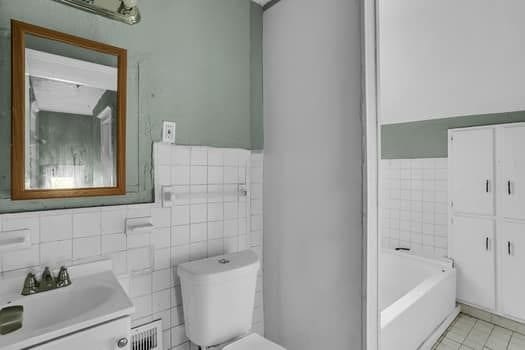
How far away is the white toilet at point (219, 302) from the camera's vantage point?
51.9 inches

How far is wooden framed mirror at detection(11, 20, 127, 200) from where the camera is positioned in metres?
1.07

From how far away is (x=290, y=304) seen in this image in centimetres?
170

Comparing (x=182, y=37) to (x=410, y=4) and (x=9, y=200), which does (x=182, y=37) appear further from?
(x=410, y=4)

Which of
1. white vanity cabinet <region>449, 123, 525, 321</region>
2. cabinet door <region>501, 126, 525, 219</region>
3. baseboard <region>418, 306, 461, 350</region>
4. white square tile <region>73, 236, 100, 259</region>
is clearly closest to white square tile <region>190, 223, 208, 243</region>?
white square tile <region>73, 236, 100, 259</region>

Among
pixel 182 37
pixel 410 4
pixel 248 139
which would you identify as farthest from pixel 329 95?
pixel 182 37

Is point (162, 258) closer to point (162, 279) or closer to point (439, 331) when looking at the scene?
point (162, 279)

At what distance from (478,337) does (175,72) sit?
122 inches

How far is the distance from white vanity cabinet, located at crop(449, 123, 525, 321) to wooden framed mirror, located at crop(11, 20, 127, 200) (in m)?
3.03

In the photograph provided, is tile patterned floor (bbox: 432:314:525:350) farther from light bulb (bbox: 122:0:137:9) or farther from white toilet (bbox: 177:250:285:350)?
light bulb (bbox: 122:0:137:9)

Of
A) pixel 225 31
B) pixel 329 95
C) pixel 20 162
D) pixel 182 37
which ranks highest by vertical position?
pixel 225 31

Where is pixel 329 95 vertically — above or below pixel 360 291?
above

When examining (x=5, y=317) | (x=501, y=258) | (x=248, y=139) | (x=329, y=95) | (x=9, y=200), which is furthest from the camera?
(x=501, y=258)

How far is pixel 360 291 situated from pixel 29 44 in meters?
1.77

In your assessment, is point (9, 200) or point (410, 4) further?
point (410, 4)
